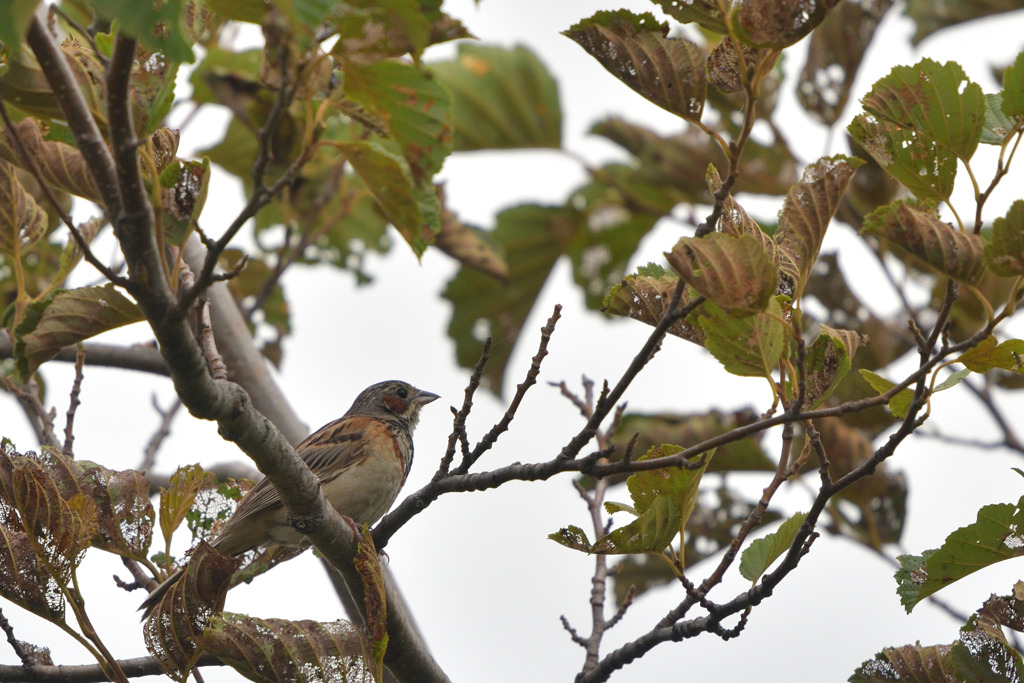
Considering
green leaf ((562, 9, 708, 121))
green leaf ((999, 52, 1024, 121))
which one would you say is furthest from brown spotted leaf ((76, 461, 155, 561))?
green leaf ((999, 52, 1024, 121))

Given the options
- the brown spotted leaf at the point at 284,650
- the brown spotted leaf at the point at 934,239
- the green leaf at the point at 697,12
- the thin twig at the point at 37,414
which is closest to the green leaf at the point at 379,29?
the green leaf at the point at 697,12

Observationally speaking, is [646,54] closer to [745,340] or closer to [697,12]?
[697,12]

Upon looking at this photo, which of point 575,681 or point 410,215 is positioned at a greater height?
point 410,215

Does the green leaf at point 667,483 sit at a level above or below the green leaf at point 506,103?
below

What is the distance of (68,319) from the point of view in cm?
280

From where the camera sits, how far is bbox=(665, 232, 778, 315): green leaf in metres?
2.24

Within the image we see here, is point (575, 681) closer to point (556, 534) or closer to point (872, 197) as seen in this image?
point (556, 534)

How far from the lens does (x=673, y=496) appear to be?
2.91 metres

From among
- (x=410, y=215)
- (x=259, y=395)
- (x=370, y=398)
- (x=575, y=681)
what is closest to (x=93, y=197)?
(x=410, y=215)

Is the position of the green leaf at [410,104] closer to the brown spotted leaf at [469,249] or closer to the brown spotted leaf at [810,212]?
the brown spotted leaf at [810,212]

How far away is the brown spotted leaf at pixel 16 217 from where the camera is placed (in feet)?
11.5

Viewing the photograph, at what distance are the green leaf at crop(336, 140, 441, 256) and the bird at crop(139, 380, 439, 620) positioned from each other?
1895 millimetres

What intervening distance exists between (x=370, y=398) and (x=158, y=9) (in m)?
5.30

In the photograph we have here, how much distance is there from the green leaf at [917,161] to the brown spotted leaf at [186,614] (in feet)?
7.12
